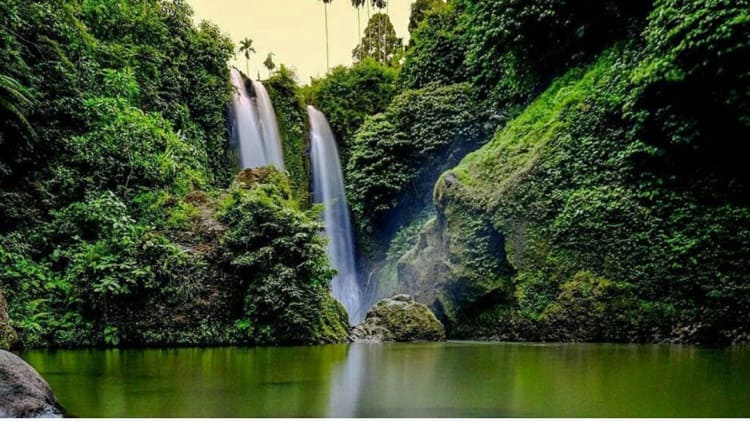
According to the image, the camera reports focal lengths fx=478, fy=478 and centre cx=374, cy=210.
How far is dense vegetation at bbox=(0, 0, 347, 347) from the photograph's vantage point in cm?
764

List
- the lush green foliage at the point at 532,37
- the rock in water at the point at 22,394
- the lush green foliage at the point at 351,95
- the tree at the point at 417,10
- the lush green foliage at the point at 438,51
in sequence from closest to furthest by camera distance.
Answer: the rock in water at the point at 22,394, the lush green foliage at the point at 532,37, the lush green foliage at the point at 438,51, the lush green foliage at the point at 351,95, the tree at the point at 417,10

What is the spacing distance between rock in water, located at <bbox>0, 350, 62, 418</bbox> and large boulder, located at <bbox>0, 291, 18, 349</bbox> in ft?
15.0

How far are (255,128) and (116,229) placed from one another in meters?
12.1

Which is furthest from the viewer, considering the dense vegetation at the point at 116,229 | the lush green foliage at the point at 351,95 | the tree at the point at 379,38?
the tree at the point at 379,38

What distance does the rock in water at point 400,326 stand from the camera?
32.3ft

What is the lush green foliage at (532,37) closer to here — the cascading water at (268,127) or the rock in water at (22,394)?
the cascading water at (268,127)

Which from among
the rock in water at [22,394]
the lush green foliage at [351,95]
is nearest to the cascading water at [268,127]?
the lush green foliage at [351,95]

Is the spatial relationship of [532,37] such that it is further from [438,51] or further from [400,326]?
[400,326]

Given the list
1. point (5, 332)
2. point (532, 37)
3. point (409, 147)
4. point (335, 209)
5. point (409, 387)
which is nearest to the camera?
point (409, 387)

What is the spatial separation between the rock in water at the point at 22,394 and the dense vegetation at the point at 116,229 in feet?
17.4

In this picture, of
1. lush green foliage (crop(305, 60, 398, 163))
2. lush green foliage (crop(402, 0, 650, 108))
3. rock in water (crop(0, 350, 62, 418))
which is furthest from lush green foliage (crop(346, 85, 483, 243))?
rock in water (crop(0, 350, 62, 418))

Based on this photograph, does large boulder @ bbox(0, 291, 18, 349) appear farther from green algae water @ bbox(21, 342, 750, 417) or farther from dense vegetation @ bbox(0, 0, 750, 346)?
green algae water @ bbox(21, 342, 750, 417)

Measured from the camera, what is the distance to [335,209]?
67.2 feet

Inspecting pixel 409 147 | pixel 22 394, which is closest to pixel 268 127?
pixel 409 147
